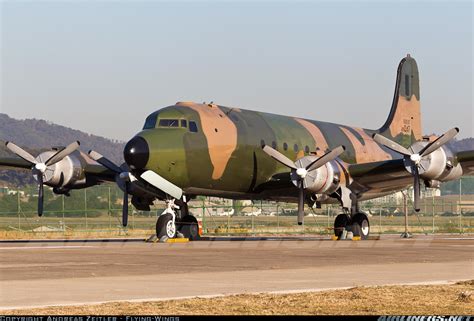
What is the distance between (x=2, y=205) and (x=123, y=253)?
57.2 metres

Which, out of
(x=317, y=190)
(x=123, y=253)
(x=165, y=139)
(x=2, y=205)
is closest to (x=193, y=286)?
(x=123, y=253)

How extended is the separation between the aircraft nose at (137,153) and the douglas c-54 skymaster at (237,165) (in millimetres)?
36

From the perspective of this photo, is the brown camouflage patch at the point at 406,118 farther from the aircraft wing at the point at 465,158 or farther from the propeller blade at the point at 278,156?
the propeller blade at the point at 278,156

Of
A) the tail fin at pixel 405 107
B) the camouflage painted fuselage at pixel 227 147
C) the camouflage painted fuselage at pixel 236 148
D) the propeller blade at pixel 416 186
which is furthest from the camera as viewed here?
the tail fin at pixel 405 107

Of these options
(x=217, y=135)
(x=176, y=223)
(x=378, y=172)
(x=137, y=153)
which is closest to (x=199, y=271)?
(x=137, y=153)

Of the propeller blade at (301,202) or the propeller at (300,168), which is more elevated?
the propeller at (300,168)

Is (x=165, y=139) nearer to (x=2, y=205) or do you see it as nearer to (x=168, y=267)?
(x=168, y=267)

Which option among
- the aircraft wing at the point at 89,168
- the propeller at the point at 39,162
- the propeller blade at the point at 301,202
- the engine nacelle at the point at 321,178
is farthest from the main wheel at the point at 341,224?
the propeller at the point at 39,162

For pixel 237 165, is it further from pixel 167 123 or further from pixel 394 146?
pixel 394 146

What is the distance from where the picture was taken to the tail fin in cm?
Result: 4938

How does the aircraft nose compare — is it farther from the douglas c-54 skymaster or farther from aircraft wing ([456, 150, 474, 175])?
aircraft wing ([456, 150, 474, 175])

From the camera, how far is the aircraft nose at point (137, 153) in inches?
1310

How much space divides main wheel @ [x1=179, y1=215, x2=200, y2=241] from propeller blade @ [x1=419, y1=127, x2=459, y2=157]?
976 centimetres

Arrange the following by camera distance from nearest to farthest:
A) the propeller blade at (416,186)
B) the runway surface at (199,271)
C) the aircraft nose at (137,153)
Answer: the runway surface at (199,271), the aircraft nose at (137,153), the propeller blade at (416,186)
